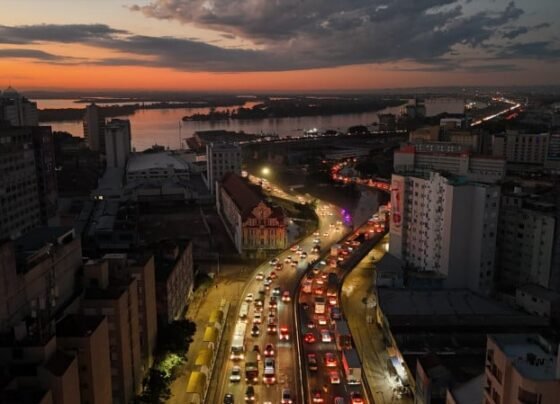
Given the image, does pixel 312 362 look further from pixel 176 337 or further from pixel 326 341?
pixel 176 337

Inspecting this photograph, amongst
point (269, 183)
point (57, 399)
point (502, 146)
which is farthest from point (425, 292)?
point (502, 146)

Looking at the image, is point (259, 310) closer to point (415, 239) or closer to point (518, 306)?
point (415, 239)

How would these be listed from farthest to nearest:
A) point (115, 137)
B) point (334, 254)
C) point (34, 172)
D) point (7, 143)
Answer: point (115, 137) < point (34, 172) < point (7, 143) < point (334, 254)

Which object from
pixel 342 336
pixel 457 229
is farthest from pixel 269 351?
pixel 457 229

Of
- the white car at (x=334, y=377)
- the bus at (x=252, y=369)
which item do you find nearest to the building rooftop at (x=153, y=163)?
the bus at (x=252, y=369)

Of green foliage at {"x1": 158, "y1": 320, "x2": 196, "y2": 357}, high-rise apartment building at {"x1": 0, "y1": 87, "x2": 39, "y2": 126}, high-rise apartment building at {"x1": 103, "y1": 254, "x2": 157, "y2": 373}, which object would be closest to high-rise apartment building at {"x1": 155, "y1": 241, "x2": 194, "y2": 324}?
green foliage at {"x1": 158, "y1": 320, "x2": 196, "y2": 357}

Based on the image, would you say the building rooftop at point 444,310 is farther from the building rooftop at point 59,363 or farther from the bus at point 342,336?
the building rooftop at point 59,363
